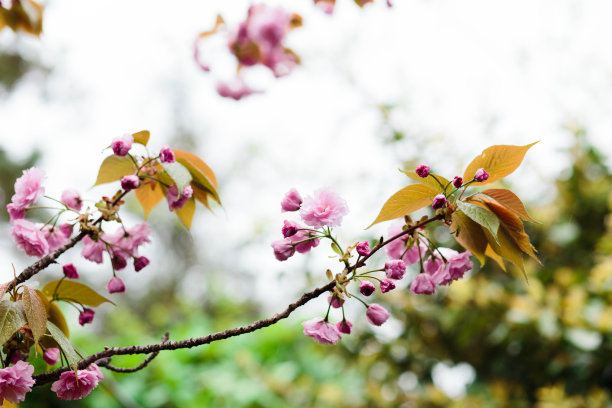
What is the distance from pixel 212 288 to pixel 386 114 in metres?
1.90

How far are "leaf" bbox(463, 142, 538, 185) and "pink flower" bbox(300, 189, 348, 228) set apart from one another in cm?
12

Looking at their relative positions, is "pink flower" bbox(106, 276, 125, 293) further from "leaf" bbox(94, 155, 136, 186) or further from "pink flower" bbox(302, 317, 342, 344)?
"pink flower" bbox(302, 317, 342, 344)

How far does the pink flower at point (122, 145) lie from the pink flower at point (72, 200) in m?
0.11

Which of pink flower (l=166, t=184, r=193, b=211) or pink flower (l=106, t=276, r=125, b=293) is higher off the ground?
pink flower (l=166, t=184, r=193, b=211)

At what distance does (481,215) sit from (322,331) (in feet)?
0.59

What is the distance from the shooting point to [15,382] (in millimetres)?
399

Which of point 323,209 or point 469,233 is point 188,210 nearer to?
point 323,209

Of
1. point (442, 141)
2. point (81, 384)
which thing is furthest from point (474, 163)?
point (442, 141)

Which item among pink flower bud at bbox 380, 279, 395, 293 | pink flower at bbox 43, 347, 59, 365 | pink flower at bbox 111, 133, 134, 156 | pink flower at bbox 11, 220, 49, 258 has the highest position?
pink flower at bbox 111, 133, 134, 156

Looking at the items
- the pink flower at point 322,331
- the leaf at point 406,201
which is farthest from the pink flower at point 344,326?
the leaf at point 406,201

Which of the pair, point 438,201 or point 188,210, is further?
point 188,210

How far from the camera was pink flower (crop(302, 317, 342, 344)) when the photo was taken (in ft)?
1.52

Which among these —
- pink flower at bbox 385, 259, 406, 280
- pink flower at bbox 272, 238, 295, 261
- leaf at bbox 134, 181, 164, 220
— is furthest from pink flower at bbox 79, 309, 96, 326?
pink flower at bbox 385, 259, 406, 280

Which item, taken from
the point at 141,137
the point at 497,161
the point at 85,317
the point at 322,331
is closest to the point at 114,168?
the point at 141,137
